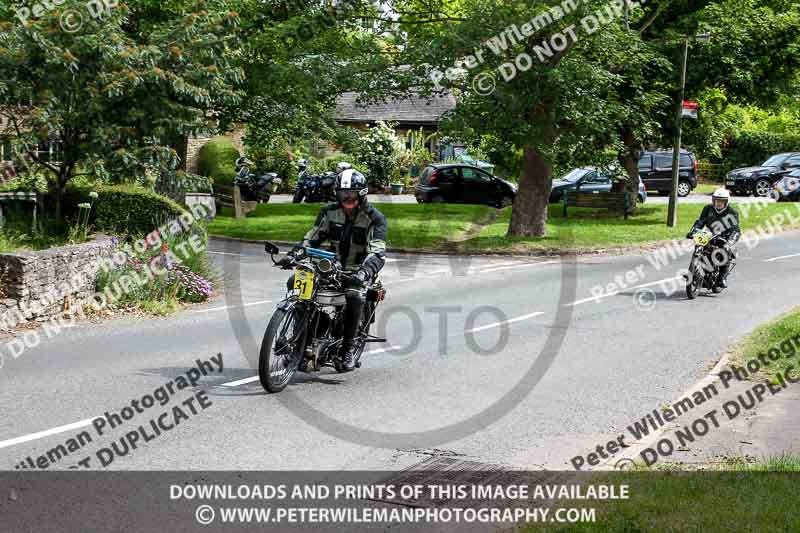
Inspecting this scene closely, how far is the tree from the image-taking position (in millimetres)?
16469

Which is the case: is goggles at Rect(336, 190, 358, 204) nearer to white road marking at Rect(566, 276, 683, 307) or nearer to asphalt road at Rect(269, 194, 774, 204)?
white road marking at Rect(566, 276, 683, 307)

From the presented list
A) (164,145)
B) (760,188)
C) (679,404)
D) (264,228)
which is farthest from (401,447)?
(760,188)

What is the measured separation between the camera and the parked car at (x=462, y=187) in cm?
3900

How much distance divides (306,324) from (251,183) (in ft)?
88.2

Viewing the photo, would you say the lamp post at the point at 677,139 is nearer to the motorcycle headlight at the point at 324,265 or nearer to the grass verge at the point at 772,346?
the grass verge at the point at 772,346

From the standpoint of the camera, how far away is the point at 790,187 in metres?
41.2

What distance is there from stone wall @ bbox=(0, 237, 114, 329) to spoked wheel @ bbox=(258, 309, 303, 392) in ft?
16.8

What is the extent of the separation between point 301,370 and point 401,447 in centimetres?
225

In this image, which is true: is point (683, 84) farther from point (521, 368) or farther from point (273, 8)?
point (521, 368)

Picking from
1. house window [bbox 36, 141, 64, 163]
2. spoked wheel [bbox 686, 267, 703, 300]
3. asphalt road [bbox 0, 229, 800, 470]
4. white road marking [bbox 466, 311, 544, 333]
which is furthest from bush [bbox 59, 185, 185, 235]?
spoked wheel [bbox 686, 267, 703, 300]

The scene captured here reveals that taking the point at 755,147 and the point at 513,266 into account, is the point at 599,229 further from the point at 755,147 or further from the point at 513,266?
the point at 755,147

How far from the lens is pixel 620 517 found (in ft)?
18.8

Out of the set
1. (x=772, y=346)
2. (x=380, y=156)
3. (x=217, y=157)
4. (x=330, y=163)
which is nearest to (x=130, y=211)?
(x=772, y=346)

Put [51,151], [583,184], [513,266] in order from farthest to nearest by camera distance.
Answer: [583,184] < [513,266] < [51,151]
